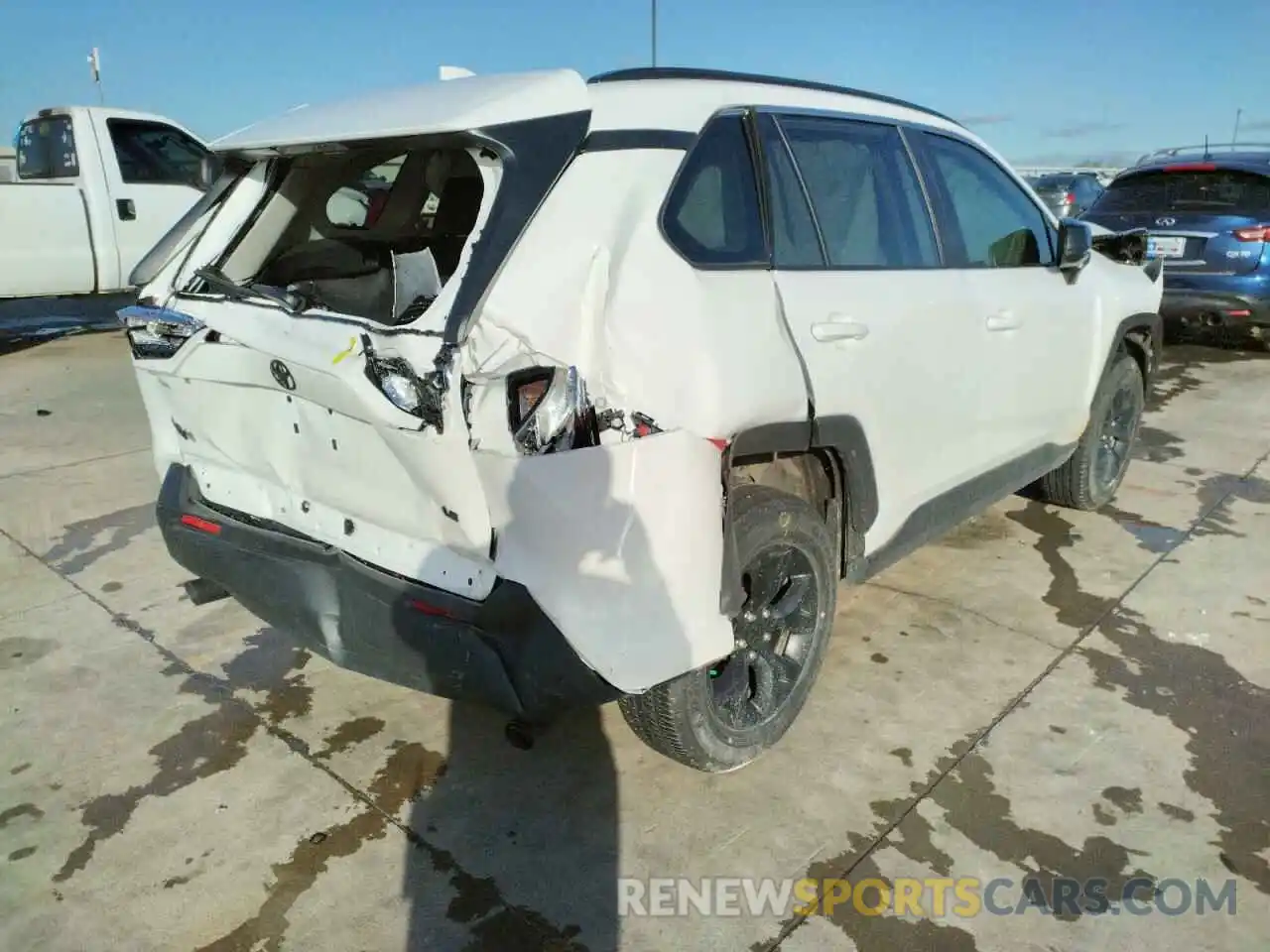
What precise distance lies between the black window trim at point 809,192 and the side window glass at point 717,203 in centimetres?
12

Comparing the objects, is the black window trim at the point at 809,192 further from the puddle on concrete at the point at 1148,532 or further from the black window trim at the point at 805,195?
the puddle on concrete at the point at 1148,532

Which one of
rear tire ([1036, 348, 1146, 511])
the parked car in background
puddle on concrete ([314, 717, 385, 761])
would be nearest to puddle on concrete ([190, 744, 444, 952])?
puddle on concrete ([314, 717, 385, 761])

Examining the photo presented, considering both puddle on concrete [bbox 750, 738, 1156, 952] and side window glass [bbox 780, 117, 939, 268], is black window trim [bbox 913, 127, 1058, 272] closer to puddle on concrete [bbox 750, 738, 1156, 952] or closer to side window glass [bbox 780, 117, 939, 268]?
side window glass [bbox 780, 117, 939, 268]

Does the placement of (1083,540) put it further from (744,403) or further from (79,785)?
(79,785)

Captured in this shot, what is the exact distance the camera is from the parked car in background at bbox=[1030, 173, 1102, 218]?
1549 centimetres

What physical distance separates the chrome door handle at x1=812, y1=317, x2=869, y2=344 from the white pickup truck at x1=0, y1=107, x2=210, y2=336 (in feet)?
24.7

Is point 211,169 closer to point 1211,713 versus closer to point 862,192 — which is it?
point 862,192

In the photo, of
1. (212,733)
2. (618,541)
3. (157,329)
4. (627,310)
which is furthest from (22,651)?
(627,310)

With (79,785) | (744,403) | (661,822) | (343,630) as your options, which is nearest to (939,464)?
(744,403)

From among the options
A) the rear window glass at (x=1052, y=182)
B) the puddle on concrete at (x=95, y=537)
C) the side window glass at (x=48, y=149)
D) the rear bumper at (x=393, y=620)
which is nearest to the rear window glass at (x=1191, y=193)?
the rear bumper at (x=393, y=620)

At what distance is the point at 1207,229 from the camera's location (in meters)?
7.85

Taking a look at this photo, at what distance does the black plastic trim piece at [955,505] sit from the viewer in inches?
124

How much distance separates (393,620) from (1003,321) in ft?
7.87

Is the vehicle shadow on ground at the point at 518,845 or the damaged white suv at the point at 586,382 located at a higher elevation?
the damaged white suv at the point at 586,382
